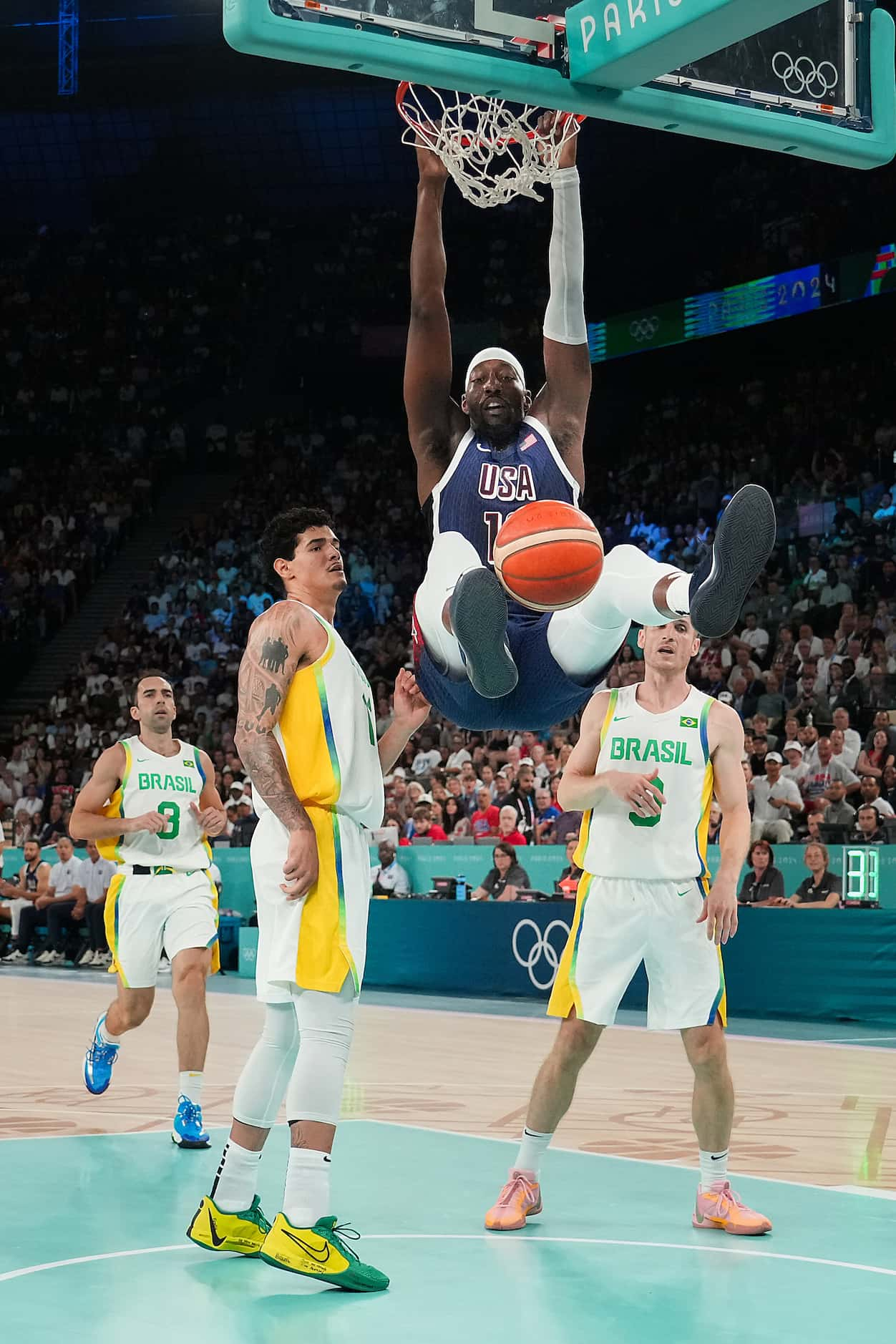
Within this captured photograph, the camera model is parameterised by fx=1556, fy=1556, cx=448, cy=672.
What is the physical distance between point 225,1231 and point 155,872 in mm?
3008

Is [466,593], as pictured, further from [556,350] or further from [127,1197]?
[127,1197]

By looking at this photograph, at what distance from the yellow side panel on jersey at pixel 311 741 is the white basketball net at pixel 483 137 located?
1990 mm

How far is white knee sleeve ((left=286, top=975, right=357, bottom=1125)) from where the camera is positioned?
5.02 m

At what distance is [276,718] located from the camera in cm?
521

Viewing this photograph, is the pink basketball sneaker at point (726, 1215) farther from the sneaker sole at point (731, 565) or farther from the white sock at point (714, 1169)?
the sneaker sole at point (731, 565)

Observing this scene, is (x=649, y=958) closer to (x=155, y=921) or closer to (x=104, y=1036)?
(x=155, y=921)

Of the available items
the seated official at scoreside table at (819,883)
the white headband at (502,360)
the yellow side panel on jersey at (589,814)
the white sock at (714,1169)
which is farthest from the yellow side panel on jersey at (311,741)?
the seated official at scoreside table at (819,883)

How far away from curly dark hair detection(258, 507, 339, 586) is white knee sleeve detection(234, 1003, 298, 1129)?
5.20 feet

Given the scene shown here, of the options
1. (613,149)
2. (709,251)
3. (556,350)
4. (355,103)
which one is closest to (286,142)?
(355,103)

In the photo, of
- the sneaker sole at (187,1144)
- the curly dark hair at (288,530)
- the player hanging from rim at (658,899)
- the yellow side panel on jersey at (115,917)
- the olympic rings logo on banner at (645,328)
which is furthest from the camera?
the olympic rings logo on banner at (645,328)

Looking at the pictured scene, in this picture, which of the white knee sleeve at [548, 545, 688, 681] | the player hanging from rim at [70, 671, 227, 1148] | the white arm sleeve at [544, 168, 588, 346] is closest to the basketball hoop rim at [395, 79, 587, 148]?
the white arm sleeve at [544, 168, 588, 346]

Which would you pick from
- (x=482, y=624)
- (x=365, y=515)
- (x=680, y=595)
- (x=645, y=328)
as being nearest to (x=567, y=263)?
(x=680, y=595)

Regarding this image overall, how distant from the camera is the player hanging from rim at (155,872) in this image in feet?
25.5

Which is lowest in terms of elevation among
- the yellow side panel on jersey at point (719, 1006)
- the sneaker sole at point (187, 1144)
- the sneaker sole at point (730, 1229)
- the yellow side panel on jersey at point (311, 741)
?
the sneaker sole at point (187, 1144)
